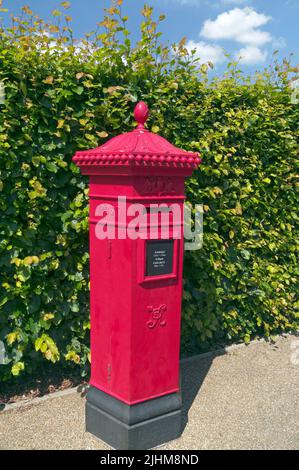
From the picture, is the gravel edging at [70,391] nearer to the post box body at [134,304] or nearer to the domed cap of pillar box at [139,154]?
the post box body at [134,304]

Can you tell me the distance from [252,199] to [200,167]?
817mm

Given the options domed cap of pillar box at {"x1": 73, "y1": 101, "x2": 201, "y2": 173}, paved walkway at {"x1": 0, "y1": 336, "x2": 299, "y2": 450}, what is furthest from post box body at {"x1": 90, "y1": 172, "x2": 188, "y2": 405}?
paved walkway at {"x1": 0, "y1": 336, "x2": 299, "y2": 450}

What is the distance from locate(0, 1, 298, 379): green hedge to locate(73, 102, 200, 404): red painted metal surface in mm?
674

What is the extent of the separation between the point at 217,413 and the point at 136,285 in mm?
1458

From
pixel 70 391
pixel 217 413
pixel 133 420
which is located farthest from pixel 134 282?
pixel 70 391

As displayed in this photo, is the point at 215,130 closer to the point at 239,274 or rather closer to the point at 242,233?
the point at 242,233

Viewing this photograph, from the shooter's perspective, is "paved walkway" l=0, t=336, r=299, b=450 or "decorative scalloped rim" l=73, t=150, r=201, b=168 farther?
"paved walkway" l=0, t=336, r=299, b=450

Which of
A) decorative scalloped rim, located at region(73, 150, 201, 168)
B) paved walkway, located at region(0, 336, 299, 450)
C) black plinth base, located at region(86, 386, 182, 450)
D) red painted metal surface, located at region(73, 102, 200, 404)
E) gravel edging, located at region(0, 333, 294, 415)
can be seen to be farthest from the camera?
gravel edging, located at region(0, 333, 294, 415)

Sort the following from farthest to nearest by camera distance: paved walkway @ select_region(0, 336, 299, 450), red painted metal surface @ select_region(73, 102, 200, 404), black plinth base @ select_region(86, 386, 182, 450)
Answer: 1. paved walkway @ select_region(0, 336, 299, 450)
2. black plinth base @ select_region(86, 386, 182, 450)
3. red painted metal surface @ select_region(73, 102, 200, 404)

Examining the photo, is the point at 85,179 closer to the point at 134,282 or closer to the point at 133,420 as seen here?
the point at 134,282

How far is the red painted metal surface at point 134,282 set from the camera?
7.89 ft

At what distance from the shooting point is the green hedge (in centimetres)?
312

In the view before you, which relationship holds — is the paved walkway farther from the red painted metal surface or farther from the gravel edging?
the red painted metal surface
